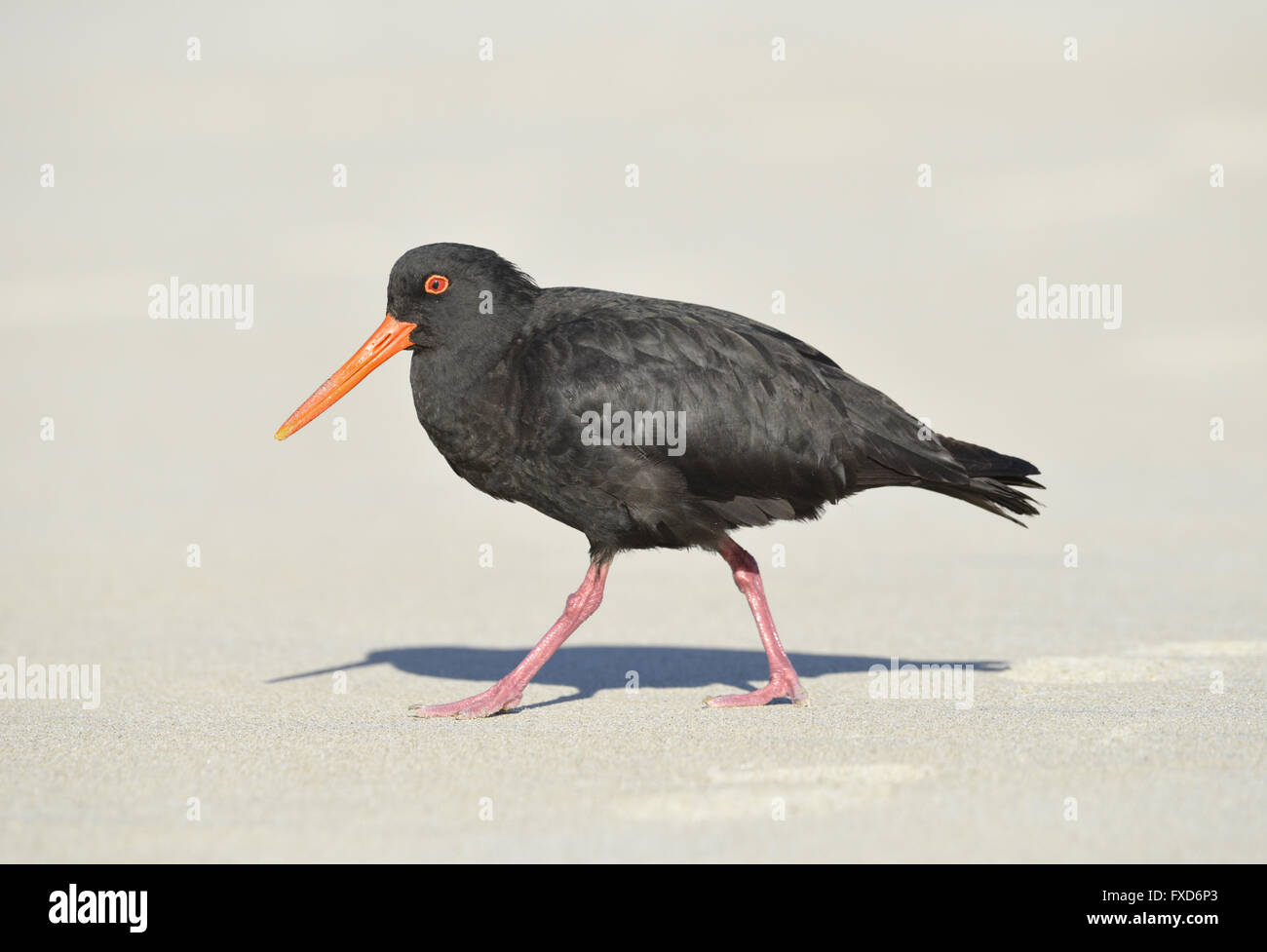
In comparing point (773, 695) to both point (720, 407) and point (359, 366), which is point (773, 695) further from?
point (359, 366)

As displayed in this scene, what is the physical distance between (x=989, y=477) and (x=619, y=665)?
2.60 metres

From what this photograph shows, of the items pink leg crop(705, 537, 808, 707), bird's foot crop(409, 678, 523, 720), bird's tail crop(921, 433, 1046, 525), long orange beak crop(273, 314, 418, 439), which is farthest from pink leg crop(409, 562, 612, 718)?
bird's tail crop(921, 433, 1046, 525)

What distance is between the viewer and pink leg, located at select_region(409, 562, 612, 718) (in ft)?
23.5

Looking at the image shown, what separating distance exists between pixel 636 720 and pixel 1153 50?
80.1 ft

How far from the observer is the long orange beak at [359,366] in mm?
7379

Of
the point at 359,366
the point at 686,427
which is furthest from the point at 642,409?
the point at 359,366

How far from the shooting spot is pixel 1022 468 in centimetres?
773

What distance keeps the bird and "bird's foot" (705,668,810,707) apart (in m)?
0.01

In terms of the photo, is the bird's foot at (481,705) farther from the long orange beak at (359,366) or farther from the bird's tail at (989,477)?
the bird's tail at (989,477)

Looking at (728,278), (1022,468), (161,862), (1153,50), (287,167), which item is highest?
(1153,50)

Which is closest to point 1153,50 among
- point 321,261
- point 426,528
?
point 321,261

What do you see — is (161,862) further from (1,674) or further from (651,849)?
(1,674)

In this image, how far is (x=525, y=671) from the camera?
Result: 720 centimetres

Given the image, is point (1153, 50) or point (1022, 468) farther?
point (1153, 50)
